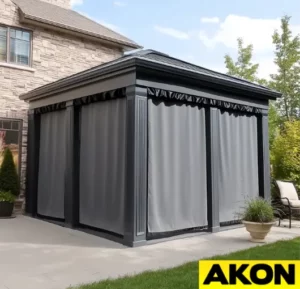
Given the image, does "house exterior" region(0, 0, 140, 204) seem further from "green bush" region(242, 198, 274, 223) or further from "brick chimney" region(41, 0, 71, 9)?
"green bush" region(242, 198, 274, 223)

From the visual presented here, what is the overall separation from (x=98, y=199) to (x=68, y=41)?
6.08m

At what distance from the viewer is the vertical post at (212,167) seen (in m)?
6.69

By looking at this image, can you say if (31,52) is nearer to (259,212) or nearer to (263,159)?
(263,159)

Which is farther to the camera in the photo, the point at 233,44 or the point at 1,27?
the point at 233,44

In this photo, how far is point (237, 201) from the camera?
285 inches

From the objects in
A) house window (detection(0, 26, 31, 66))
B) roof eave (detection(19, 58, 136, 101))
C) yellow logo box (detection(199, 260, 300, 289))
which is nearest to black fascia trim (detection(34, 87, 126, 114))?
roof eave (detection(19, 58, 136, 101))

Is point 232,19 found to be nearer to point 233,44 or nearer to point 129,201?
point 233,44

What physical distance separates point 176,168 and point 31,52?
6072 millimetres

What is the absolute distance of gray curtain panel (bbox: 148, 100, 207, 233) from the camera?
5918 millimetres

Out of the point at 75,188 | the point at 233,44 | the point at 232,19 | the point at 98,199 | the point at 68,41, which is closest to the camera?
the point at 98,199

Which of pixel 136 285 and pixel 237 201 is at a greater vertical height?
pixel 237 201

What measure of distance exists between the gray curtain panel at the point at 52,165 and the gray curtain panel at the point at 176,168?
8.25 feet

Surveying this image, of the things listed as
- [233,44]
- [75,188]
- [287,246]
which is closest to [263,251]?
[287,246]

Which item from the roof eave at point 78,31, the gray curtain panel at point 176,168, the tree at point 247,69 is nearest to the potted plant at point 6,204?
the gray curtain panel at point 176,168
